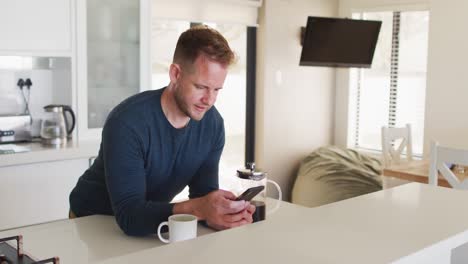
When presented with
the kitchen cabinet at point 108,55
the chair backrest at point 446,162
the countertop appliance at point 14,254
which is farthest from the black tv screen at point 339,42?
the countertop appliance at point 14,254

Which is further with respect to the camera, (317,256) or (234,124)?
(234,124)

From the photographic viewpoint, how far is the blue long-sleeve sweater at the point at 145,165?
1.85 metres

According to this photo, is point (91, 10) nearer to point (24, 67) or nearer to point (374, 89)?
point (24, 67)

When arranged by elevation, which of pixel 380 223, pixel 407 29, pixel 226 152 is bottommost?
pixel 226 152

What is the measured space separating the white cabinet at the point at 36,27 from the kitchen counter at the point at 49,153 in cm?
59

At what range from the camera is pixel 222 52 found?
194 cm

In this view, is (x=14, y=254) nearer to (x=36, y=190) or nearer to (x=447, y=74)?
(x=36, y=190)

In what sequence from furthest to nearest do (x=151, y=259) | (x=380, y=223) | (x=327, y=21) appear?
1. (x=327, y=21)
2. (x=380, y=223)
3. (x=151, y=259)

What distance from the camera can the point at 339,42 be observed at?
514 centimetres

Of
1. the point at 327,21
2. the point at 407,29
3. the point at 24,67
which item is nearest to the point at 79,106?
the point at 24,67

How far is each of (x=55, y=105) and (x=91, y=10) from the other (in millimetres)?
678

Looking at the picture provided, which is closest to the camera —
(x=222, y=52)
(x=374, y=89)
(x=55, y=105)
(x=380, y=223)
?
(x=380, y=223)

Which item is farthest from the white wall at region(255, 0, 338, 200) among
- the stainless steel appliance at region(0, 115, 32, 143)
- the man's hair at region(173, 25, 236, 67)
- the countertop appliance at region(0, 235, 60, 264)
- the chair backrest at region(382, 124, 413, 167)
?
the countertop appliance at region(0, 235, 60, 264)

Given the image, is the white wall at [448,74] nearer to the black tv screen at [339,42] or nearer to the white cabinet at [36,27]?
the black tv screen at [339,42]
